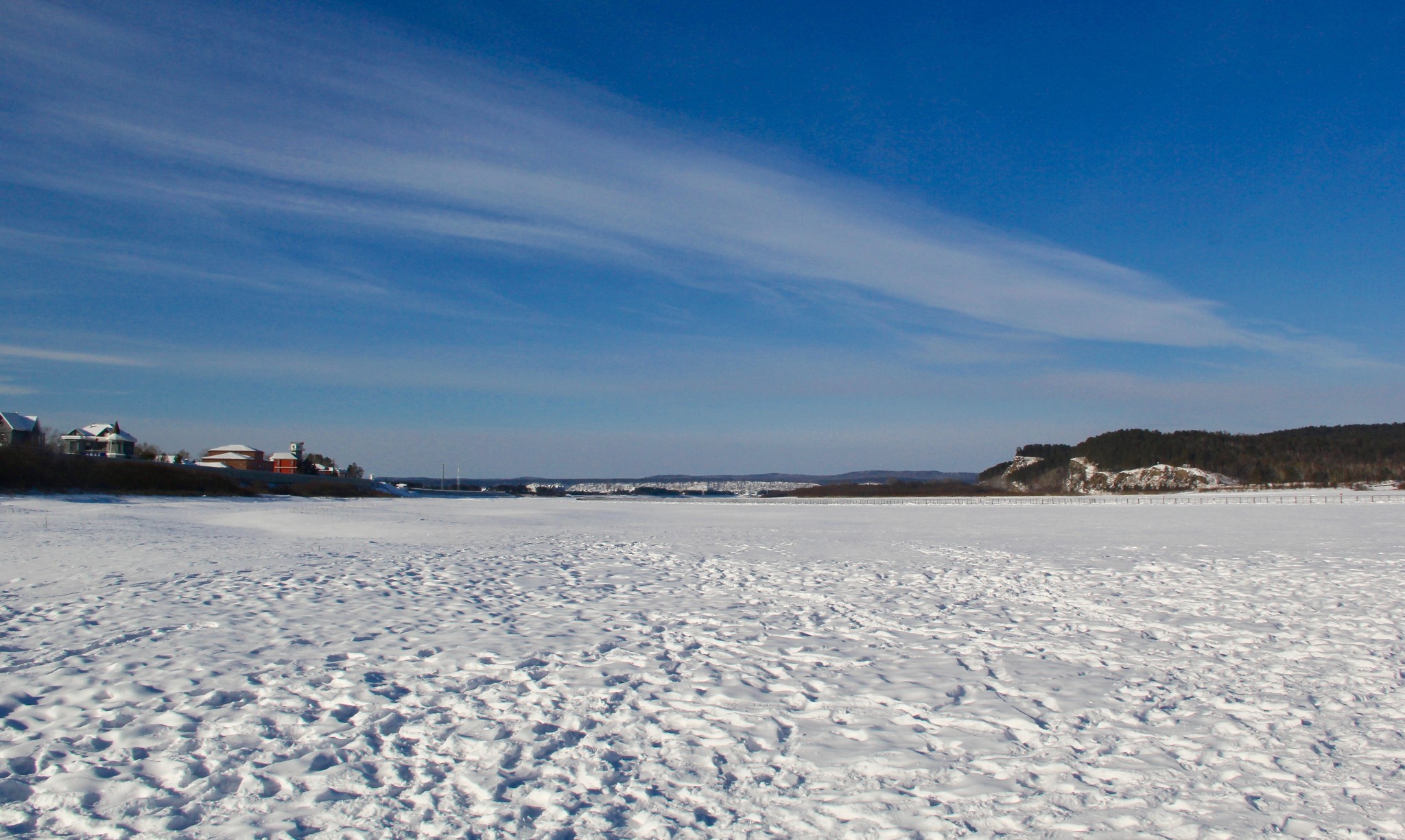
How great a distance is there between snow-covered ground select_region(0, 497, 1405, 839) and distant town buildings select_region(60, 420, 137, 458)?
104301 mm

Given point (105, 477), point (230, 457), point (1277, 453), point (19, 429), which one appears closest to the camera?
point (105, 477)

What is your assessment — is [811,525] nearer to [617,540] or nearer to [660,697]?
[617,540]

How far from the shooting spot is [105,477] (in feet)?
218

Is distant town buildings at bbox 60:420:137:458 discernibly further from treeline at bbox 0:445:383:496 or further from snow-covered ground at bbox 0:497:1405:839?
snow-covered ground at bbox 0:497:1405:839

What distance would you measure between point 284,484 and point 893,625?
9812 cm

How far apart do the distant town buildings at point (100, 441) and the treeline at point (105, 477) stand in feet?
87.5

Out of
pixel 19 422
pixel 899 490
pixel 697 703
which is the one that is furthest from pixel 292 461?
pixel 697 703

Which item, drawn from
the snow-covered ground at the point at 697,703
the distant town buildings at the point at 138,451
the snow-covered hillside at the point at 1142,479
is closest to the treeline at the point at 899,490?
the snow-covered hillside at the point at 1142,479

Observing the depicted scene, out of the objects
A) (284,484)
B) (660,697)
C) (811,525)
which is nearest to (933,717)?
(660,697)

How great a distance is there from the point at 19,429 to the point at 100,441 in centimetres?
1594

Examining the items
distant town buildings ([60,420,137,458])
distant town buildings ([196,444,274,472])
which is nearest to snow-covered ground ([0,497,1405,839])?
distant town buildings ([60,420,137,458])

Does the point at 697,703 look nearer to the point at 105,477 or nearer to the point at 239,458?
the point at 105,477

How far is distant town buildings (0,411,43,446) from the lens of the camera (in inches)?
3441

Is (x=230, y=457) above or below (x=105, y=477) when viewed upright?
above
